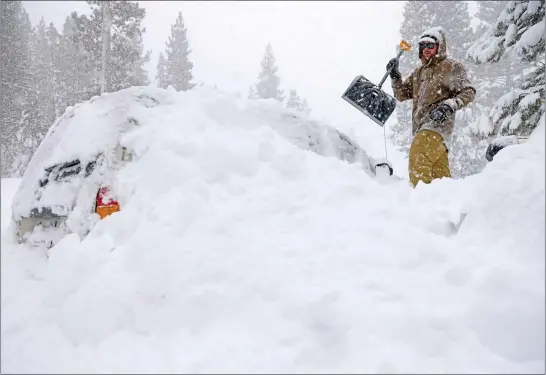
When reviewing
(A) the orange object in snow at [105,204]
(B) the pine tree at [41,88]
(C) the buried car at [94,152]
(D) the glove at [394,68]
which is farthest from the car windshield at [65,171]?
(B) the pine tree at [41,88]

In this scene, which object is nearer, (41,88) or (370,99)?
(370,99)

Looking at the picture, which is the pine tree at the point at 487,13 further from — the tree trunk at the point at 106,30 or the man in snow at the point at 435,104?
the man in snow at the point at 435,104

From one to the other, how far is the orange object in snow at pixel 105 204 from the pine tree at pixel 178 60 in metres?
24.9

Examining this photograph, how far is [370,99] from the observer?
16.3 ft

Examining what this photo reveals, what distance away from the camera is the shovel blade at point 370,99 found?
4910 millimetres

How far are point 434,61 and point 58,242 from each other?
416 centimetres

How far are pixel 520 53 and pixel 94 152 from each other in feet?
20.4

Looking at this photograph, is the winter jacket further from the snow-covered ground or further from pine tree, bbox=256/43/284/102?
pine tree, bbox=256/43/284/102

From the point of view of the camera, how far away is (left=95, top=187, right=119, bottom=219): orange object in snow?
2617 mm

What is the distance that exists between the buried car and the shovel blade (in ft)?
5.36

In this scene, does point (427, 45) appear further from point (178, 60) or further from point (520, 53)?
point (178, 60)

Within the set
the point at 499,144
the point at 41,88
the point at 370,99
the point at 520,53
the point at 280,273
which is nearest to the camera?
the point at 280,273

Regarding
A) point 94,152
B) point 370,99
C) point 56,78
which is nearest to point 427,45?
point 370,99

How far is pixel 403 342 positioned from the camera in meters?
1.79
